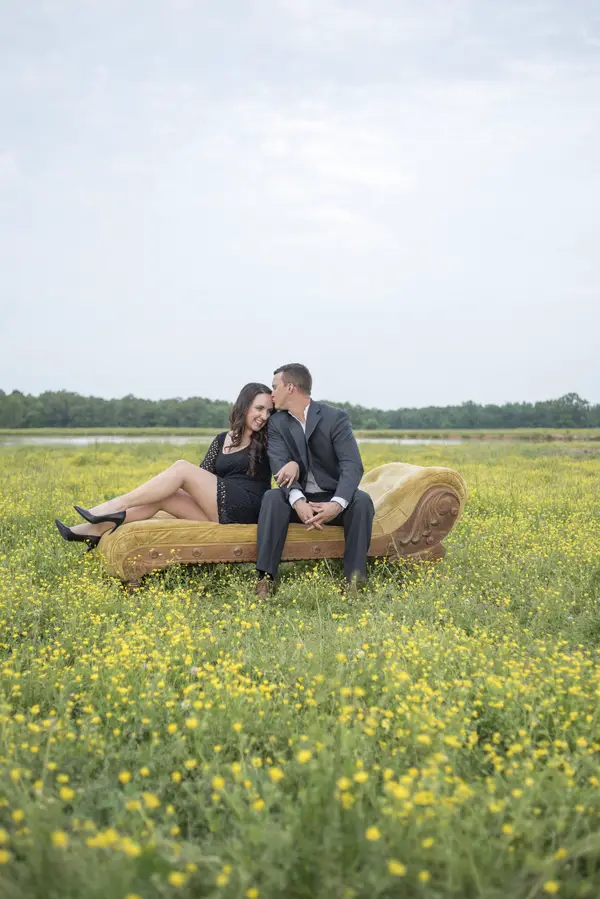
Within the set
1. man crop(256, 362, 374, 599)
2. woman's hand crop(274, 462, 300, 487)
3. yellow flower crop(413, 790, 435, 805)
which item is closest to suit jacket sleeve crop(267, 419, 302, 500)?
man crop(256, 362, 374, 599)

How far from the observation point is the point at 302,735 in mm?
2832

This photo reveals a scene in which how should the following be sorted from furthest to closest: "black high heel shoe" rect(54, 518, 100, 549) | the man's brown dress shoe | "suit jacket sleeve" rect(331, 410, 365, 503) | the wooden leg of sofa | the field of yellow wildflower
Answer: the wooden leg of sofa → "black high heel shoe" rect(54, 518, 100, 549) → "suit jacket sleeve" rect(331, 410, 365, 503) → the man's brown dress shoe → the field of yellow wildflower

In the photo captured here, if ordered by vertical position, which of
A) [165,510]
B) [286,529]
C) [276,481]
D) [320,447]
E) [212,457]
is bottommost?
[286,529]

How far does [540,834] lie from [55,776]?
187 cm

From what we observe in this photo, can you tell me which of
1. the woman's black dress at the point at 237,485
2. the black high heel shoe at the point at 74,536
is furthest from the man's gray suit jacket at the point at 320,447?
the black high heel shoe at the point at 74,536

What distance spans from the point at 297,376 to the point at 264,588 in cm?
186

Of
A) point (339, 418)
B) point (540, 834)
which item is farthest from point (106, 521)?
point (540, 834)

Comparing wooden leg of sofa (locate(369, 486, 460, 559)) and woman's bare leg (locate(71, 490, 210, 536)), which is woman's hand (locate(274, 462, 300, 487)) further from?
wooden leg of sofa (locate(369, 486, 460, 559))

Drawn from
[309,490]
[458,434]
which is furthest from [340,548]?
[458,434]

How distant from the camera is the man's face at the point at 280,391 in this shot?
578 centimetres

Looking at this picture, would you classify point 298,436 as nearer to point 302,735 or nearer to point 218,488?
point 218,488

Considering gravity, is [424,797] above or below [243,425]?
below

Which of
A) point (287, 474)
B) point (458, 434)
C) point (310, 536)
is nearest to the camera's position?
point (287, 474)

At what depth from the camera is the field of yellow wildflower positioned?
1.97 m
